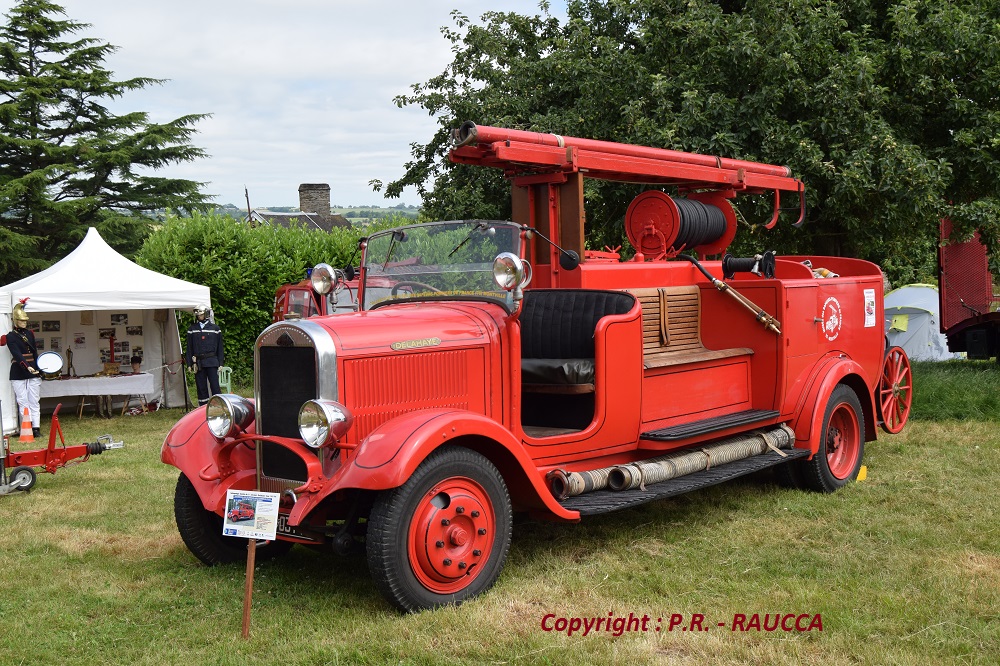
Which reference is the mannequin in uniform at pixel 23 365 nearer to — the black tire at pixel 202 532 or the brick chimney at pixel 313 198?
the black tire at pixel 202 532

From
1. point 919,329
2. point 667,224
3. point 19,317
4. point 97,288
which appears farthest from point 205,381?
point 919,329

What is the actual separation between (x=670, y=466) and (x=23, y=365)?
8551 millimetres

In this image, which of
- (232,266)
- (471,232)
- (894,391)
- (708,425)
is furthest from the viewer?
(232,266)

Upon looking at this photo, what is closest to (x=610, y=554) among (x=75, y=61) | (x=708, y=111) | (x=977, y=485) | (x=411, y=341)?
(x=411, y=341)

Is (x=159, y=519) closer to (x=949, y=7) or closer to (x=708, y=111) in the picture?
(x=708, y=111)

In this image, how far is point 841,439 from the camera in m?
7.25

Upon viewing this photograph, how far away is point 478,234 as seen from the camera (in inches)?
221

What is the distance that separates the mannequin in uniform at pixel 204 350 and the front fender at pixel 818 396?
832 centimetres

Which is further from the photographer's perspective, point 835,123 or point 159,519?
point 835,123

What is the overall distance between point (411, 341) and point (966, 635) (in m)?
2.93

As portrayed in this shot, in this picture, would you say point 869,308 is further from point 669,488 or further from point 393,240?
point 393,240

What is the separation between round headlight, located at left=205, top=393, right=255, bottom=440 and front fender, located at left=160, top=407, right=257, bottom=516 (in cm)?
7

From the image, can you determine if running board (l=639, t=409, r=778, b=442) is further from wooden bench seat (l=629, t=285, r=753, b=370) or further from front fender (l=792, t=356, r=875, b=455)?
wooden bench seat (l=629, t=285, r=753, b=370)

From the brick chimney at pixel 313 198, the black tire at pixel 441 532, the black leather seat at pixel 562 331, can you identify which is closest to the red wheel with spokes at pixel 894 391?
the black leather seat at pixel 562 331
